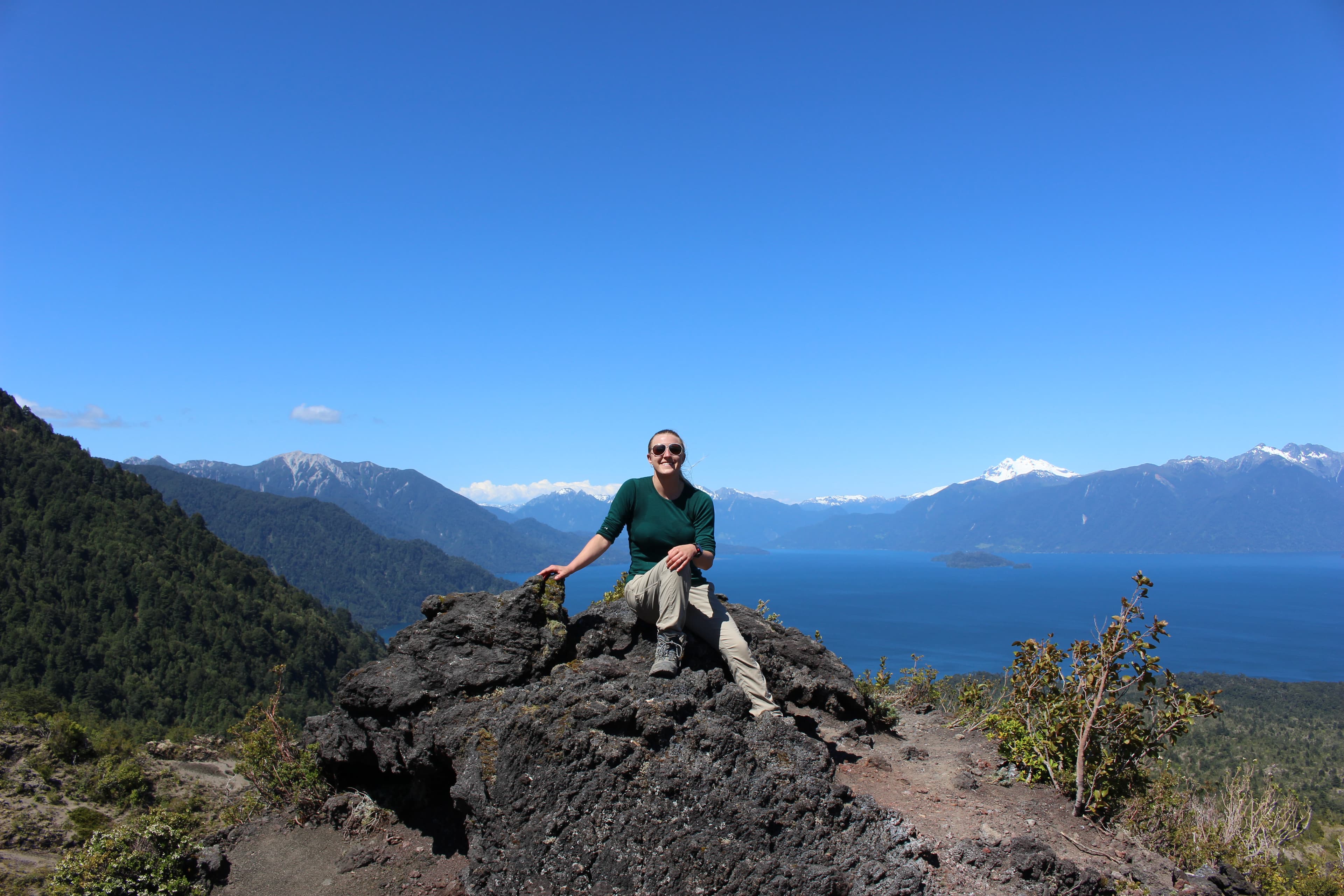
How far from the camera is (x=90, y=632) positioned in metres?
87.9

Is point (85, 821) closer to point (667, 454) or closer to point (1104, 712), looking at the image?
point (667, 454)

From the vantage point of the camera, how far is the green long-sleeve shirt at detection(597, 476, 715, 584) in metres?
6.21

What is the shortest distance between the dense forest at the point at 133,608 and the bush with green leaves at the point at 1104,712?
87.9 meters

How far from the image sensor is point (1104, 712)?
600cm

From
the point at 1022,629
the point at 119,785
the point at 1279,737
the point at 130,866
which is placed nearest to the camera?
the point at 130,866

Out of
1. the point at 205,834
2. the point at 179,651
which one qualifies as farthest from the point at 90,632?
the point at 205,834

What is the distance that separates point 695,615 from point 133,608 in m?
113

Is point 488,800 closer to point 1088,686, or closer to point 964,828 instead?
point 964,828

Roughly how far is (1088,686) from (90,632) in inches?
4539

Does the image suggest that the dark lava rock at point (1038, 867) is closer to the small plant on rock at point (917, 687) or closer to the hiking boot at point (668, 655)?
the hiking boot at point (668, 655)

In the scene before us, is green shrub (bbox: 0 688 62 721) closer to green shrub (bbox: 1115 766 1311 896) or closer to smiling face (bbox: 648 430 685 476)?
smiling face (bbox: 648 430 685 476)

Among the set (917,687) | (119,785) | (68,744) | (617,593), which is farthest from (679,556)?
(68,744)

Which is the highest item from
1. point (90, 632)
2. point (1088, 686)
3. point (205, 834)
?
point (1088, 686)

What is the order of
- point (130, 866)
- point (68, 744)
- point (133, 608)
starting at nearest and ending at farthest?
1. point (130, 866)
2. point (68, 744)
3. point (133, 608)
